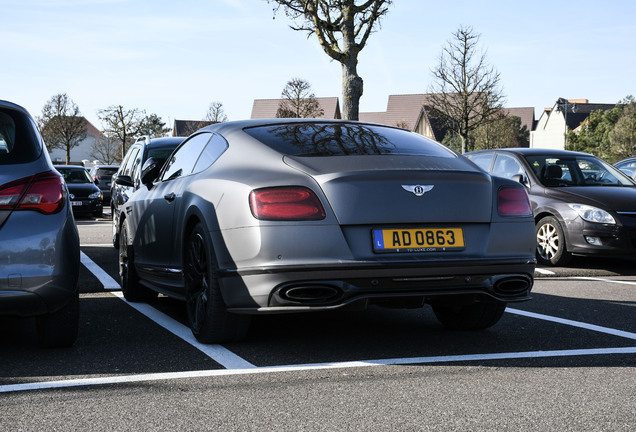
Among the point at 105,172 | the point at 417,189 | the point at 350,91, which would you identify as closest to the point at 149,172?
the point at 417,189

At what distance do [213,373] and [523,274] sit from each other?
198 cm

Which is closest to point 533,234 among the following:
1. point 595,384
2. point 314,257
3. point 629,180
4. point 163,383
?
point 595,384

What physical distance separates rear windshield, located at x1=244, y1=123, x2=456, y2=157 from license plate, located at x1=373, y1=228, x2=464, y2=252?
649 millimetres

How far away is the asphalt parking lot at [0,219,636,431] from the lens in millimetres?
3676

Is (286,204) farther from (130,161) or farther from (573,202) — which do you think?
(130,161)

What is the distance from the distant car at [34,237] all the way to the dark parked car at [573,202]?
6.94 meters

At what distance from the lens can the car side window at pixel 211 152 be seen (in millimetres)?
5660

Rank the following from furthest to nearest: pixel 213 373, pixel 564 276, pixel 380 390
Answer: pixel 564 276 → pixel 213 373 → pixel 380 390

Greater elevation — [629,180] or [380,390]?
[629,180]

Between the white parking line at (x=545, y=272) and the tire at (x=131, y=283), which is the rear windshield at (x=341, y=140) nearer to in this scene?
the tire at (x=131, y=283)

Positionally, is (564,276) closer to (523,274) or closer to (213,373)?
(523,274)

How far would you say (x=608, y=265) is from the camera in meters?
11.2

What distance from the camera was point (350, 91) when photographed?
63.1ft

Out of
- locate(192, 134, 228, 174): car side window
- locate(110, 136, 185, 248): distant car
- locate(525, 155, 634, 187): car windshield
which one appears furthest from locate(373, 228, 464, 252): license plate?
locate(110, 136, 185, 248): distant car
